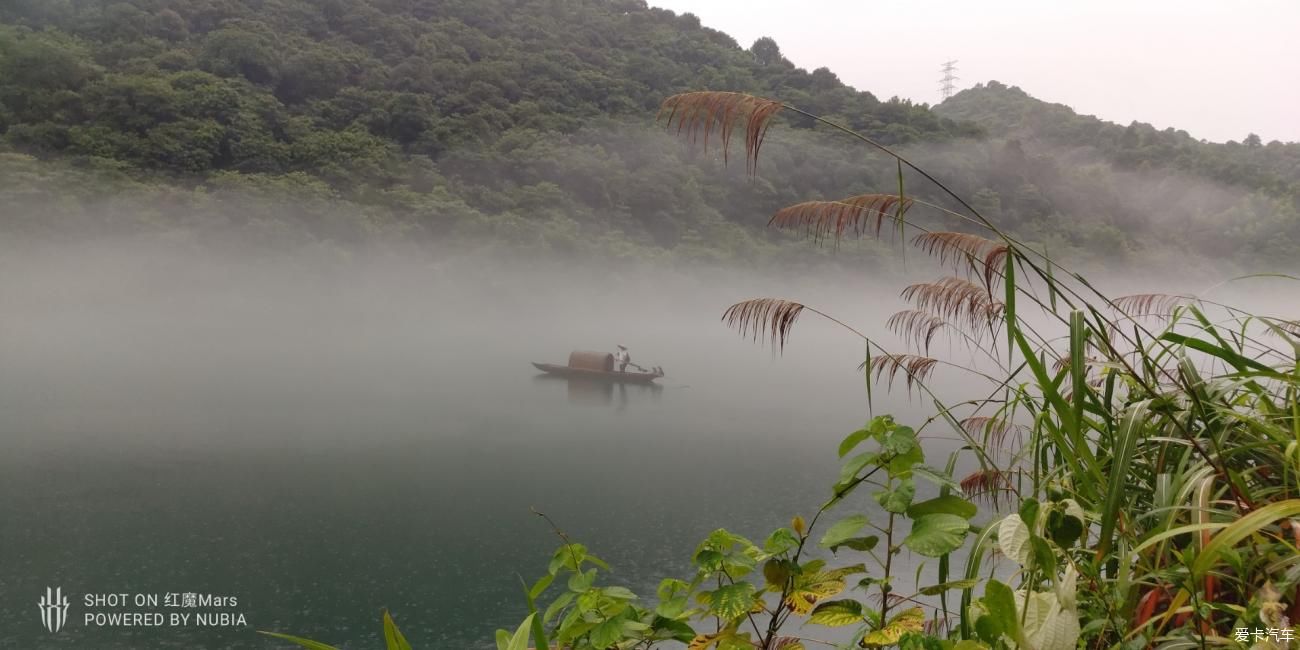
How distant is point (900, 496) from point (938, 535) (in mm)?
54

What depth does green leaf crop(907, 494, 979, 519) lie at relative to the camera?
0.82 metres

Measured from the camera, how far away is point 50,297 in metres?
23.8

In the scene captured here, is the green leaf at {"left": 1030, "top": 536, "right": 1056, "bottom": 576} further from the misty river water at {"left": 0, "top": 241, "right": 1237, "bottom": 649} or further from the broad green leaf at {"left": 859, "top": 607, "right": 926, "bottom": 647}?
the misty river water at {"left": 0, "top": 241, "right": 1237, "bottom": 649}

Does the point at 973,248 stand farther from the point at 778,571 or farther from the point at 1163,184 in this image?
the point at 1163,184

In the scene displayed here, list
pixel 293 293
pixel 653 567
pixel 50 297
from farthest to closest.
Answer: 1. pixel 293 293
2. pixel 50 297
3. pixel 653 567

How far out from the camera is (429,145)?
30422 millimetres

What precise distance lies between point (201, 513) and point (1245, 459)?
36.1 feet

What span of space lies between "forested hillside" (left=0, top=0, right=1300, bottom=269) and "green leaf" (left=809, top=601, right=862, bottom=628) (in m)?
23.8

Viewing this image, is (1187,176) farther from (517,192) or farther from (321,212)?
(321,212)

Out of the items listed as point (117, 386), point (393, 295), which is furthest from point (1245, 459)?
point (393, 295)
